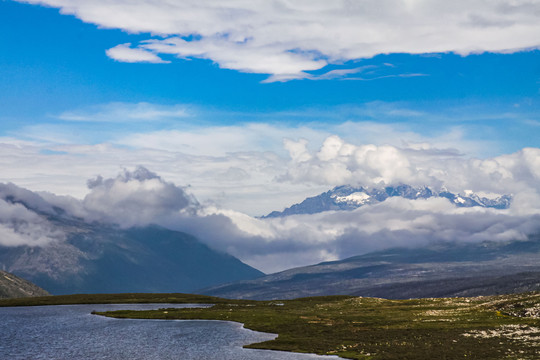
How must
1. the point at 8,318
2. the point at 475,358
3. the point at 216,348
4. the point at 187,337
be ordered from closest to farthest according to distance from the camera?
the point at 475,358 < the point at 216,348 < the point at 187,337 < the point at 8,318

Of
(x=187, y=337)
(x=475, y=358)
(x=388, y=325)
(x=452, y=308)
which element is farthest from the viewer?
(x=452, y=308)

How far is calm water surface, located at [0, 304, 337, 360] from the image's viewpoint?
98000mm

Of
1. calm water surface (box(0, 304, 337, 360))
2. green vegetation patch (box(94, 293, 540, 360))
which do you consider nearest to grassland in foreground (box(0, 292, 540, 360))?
green vegetation patch (box(94, 293, 540, 360))

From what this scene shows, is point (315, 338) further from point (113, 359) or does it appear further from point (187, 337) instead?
point (113, 359)

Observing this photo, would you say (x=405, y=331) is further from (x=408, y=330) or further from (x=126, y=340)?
(x=126, y=340)

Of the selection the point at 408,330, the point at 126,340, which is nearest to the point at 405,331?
the point at 408,330

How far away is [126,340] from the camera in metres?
117

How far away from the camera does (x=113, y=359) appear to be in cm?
9381

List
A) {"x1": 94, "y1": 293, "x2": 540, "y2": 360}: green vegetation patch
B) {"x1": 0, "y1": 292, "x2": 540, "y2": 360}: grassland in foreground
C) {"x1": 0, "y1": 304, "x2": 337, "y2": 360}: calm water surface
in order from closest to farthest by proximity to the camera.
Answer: {"x1": 94, "y1": 293, "x2": 540, "y2": 360}: green vegetation patch, {"x1": 0, "y1": 292, "x2": 540, "y2": 360}: grassland in foreground, {"x1": 0, "y1": 304, "x2": 337, "y2": 360}: calm water surface

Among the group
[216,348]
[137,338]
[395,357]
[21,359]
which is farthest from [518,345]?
[21,359]

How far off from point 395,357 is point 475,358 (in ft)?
39.2

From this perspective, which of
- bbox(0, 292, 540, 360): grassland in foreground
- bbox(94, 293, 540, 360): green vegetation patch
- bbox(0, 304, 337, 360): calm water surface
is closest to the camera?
bbox(94, 293, 540, 360): green vegetation patch

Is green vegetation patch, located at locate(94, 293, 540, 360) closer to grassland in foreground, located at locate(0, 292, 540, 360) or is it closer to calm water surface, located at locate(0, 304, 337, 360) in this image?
grassland in foreground, located at locate(0, 292, 540, 360)

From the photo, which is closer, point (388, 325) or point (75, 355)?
point (75, 355)
